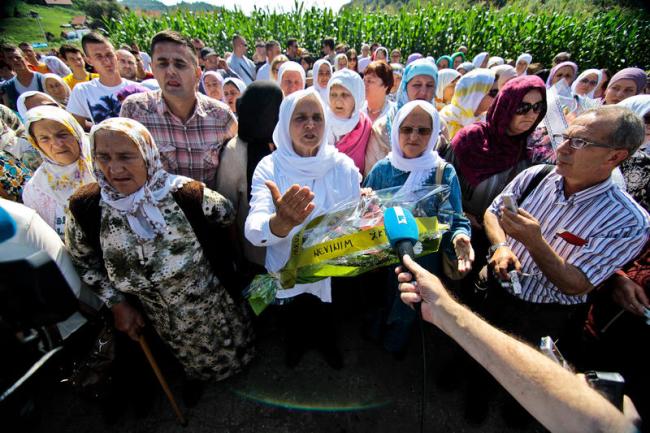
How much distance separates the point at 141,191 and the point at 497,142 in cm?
284

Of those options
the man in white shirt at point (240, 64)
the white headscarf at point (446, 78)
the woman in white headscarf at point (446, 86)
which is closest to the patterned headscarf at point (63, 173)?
the woman in white headscarf at point (446, 86)

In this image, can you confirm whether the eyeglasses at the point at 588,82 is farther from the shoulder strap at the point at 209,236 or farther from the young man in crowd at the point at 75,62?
the young man in crowd at the point at 75,62

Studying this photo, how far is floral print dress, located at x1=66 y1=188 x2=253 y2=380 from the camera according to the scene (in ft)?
5.78

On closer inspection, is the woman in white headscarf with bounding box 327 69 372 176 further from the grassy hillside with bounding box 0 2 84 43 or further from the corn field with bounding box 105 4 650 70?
the grassy hillside with bounding box 0 2 84 43

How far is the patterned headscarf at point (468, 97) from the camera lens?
3.77m

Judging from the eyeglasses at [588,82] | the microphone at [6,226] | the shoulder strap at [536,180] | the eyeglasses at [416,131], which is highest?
the microphone at [6,226]

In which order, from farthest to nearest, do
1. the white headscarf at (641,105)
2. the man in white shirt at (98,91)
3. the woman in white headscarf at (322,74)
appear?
1. the woman in white headscarf at (322,74)
2. the man in white shirt at (98,91)
3. the white headscarf at (641,105)

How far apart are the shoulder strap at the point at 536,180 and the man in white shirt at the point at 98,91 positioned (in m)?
4.42

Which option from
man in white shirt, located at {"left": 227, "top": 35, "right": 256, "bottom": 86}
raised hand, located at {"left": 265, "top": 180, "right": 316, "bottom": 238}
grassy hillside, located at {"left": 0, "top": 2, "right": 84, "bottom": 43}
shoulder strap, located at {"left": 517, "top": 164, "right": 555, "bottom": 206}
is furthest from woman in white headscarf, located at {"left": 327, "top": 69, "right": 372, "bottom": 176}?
grassy hillside, located at {"left": 0, "top": 2, "right": 84, "bottom": 43}

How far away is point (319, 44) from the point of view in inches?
659

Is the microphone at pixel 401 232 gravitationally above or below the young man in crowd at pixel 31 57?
below

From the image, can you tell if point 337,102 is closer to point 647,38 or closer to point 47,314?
point 47,314

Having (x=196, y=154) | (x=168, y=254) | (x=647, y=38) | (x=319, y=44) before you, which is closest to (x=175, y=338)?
(x=168, y=254)

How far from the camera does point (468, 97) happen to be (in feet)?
12.6
